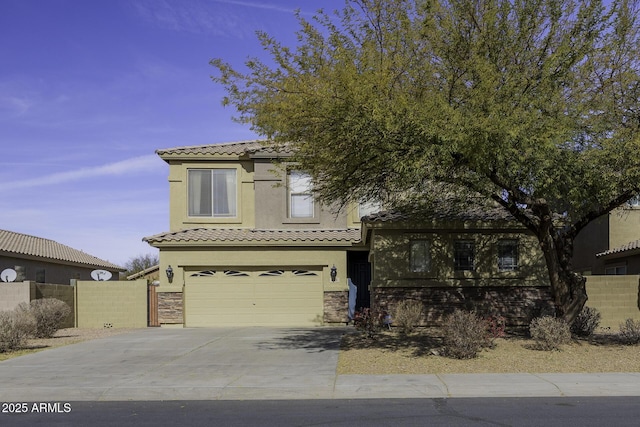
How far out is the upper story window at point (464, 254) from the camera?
776 inches

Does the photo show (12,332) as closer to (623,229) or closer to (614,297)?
(614,297)

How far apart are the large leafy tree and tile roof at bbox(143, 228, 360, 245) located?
889 cm

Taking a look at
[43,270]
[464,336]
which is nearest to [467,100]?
[464,336]

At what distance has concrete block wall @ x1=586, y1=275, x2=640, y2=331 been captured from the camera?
20500 mm

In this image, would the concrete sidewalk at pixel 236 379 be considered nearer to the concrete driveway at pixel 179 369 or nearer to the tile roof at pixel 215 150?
the concrete driveway at pixel 179 369

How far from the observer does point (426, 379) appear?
11.2m

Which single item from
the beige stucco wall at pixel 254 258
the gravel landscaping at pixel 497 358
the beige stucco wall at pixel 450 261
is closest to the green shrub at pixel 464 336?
the gravel landscaping at pixel 497 358

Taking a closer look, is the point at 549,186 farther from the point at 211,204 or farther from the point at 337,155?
the point at 211,204

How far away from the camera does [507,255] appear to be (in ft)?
65.0

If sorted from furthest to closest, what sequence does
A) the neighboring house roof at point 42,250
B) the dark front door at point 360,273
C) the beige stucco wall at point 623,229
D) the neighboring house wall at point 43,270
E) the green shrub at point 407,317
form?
the neighboring house roof at point 42,250, the neighboring house wall at point 43,270, the beige stucco wall at point 623,229, the dark front door at point 360,273, the green shrub at point 407,317

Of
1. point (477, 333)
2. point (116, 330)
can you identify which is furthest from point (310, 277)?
point (477, 333)

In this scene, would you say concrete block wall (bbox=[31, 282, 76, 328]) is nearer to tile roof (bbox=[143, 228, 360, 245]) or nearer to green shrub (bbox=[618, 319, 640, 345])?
tile roof (bbox=[143, 228, 360, 245])

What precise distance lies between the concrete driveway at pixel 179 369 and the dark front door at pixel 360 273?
5.46m

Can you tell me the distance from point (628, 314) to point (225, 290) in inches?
531
